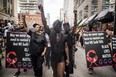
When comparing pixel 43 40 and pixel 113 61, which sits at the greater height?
pixel 43 40

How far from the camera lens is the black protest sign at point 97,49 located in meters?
8.59

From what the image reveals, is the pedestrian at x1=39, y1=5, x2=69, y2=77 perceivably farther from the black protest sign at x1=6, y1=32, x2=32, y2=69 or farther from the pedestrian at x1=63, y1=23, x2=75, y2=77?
the black protest sign at x1=6, y1=32, x2=32, y2=69

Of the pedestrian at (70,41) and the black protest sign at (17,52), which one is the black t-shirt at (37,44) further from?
the black protest sign at (17,52)

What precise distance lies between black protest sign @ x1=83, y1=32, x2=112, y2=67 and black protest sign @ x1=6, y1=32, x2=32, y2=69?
226 centimetres

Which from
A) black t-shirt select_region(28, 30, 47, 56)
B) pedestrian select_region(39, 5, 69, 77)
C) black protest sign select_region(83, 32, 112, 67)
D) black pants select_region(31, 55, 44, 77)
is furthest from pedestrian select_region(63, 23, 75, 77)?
pedestrian select_region(39, 5, 69, 77)

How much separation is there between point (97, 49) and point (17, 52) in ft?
9.87

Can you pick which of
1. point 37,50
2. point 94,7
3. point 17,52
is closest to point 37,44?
point 37,50

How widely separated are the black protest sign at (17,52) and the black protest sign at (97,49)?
7.40 feet

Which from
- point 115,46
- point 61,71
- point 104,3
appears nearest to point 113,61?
point 115,46

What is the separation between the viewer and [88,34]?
→ 8.95 m

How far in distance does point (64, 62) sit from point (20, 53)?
10.1 ft

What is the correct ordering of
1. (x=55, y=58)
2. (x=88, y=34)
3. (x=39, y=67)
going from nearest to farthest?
(x=55, y=58) < (x=39, y=67) < (x=88, y=34)

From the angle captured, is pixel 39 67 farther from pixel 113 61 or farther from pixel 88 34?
pixel 113 61

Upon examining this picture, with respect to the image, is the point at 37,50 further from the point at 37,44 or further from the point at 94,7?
the point at 94,7
